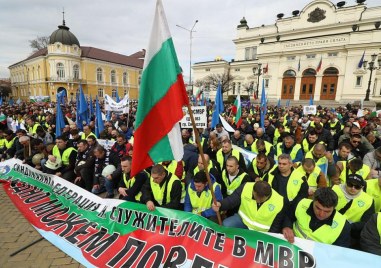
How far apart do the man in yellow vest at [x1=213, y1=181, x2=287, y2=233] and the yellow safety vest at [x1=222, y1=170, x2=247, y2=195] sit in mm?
633

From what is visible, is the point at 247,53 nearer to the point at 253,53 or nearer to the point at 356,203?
the point at 253,53

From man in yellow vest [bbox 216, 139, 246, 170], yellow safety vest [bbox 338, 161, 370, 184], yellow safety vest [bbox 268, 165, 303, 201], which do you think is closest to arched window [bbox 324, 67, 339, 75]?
yellow safety vest [bbox 338, 161, 370, 184]

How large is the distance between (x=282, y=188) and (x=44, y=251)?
4.13 meters

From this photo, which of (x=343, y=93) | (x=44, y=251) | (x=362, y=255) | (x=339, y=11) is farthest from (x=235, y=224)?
(x=339, y=11)

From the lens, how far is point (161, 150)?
8.91 feet

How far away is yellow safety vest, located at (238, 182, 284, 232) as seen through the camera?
314 cm

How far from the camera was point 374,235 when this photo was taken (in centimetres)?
262

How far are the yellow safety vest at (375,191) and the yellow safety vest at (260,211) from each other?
157cm

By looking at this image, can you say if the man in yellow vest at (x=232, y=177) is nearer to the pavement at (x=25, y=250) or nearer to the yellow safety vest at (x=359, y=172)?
the yellow safety vest at (x=359, y=172)

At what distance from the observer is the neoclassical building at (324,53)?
39281mm

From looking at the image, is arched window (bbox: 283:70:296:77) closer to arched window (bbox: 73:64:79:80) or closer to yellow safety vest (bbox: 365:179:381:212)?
yellow safety vest (bbox: 365:179:381:212)

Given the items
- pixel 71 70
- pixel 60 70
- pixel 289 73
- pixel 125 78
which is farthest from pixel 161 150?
pixel 125 78

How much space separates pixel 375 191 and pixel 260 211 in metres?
1.91

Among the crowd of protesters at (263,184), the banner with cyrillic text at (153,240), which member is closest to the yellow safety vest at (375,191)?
the crowd of protesters at (263,184)
